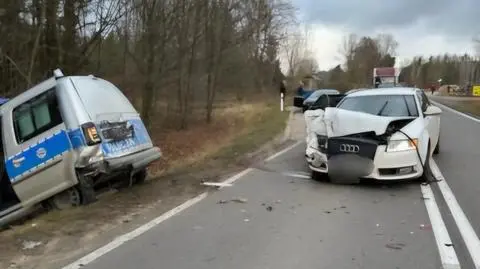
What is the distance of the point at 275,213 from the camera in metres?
7.32

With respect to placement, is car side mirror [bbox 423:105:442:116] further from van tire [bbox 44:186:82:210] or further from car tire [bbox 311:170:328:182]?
van tire [bbox 44:186:82:210]

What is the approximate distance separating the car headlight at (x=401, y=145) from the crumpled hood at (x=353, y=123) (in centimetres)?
26

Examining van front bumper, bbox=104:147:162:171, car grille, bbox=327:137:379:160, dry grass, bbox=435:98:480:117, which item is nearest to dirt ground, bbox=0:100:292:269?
van front bumper, bbox=104:147:162:171

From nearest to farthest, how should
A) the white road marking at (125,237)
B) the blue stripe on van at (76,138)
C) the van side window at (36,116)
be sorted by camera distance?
the white road marking at (125,237) → the blue stripe on van at (76,138) → the van side window at (36,116)

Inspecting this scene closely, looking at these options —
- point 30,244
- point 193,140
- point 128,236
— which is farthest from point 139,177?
point 193,140

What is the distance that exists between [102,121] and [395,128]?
4764mm

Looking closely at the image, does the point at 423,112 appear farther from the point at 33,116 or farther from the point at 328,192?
the point at 33,116

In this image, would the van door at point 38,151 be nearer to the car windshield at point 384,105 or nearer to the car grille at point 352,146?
the car grille at point 352,146

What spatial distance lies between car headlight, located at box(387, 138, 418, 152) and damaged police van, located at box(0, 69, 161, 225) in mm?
4112

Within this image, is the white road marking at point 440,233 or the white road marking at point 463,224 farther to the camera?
the white road marking at point 463,224

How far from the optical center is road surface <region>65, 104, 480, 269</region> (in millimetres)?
5328

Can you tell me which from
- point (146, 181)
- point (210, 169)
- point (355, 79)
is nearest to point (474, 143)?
point (210, 169)

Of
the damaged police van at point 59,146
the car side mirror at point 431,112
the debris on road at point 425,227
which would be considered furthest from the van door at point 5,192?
the car side mirror at point 431,112

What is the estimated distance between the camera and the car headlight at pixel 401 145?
905cm
